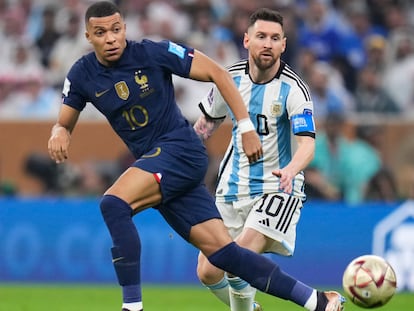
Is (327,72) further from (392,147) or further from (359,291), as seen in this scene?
(359,291)

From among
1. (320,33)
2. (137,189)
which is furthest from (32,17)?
(137,189)

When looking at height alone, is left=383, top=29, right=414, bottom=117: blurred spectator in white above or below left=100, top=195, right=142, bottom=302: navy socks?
above

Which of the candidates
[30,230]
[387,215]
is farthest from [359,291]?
[30,230]

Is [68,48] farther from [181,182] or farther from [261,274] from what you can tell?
[261,274]

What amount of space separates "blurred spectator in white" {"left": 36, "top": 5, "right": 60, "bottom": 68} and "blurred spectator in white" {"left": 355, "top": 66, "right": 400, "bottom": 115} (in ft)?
15.1

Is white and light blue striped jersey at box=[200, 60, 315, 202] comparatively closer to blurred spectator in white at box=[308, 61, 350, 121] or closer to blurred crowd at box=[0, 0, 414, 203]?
blurred crowd at box=[0, 0, 414, 203]

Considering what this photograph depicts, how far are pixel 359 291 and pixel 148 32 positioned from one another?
29.2 feet

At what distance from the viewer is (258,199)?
848 cm

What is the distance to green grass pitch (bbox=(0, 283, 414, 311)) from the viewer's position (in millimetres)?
10781

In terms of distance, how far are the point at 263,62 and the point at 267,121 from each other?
1.51 ft

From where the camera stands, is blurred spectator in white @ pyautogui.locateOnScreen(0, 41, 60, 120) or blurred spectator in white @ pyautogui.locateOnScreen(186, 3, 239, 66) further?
blurred spectator in white @ pyautogui.locateOnScreen(186, 3, 239, 66)

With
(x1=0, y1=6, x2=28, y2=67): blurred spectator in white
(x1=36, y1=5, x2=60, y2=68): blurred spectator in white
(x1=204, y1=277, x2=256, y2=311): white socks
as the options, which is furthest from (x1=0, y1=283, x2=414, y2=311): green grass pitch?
(x1=36, y1=5, x2=60, y2=68): blurred spectator in white

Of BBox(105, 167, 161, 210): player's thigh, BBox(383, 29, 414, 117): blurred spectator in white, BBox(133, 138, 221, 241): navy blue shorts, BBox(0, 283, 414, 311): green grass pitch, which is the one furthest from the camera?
BBox(383, 29, 414, 117): blurred spectator in white

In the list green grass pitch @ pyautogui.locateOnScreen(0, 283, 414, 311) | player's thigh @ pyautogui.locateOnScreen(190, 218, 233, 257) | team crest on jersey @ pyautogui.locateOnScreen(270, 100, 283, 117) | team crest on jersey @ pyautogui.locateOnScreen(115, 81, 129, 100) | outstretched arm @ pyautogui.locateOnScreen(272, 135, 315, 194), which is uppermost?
team crest on jersey @ pyautogui.locateOnScreen(115, 81, 129, 100)
